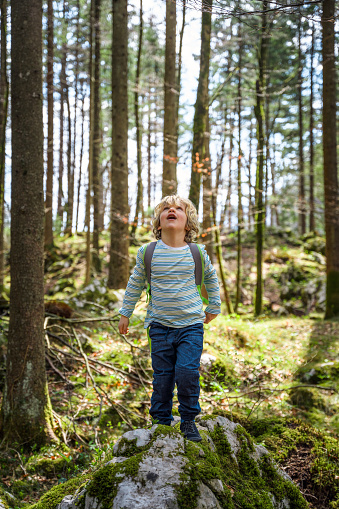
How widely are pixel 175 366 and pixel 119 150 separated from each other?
25.2ft

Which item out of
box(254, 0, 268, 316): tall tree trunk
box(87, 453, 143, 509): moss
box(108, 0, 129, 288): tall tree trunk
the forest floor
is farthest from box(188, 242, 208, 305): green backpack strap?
box(254, 0, 268, 316): tall tree trunk

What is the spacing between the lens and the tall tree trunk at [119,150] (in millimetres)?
9039

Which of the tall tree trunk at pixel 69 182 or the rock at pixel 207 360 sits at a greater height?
the tall tree trunk at pixel 69 182

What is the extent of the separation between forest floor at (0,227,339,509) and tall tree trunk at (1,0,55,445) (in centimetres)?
39

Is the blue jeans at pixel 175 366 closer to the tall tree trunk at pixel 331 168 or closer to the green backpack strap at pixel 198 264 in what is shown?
the green backpack strap at pixel 198 264

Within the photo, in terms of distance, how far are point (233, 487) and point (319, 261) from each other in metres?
14.3

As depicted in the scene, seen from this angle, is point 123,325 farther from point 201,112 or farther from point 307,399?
point 201,112

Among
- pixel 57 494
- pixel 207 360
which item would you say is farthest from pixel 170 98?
pixel 57 494

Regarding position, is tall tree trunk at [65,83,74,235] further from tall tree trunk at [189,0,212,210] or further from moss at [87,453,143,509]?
moss at [87,453,143,509]

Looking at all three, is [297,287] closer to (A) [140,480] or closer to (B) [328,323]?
(B) [328,323]

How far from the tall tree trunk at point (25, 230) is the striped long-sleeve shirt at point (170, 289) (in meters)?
1.61

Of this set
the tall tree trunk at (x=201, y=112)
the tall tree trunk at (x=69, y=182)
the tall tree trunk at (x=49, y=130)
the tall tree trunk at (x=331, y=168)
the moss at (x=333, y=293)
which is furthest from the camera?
the tall tree trunk at (x=69, y=182)

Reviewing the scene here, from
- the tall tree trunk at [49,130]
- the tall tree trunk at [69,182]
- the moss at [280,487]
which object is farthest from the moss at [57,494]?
the tall tree trunk at [69,182]

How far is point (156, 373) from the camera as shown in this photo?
2697 mm
